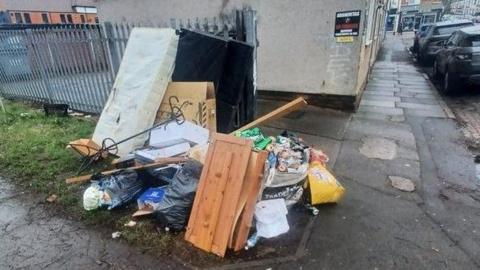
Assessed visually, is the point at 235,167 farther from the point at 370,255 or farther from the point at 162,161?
the point at 370,255

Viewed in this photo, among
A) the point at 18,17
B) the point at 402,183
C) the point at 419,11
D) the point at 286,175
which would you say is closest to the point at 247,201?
the point at 286,175

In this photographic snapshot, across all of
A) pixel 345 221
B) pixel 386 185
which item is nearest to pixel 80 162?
pixel 345 221

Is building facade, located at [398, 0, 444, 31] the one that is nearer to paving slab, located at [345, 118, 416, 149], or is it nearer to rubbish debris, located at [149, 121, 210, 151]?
paving slab, located at [345, 118, 416, 149]

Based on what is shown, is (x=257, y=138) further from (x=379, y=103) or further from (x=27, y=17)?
(x=27, y=17)

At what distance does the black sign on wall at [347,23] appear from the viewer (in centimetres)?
588

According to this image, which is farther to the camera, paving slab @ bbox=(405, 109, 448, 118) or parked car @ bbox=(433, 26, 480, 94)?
parked car @ bbox=(433, 26, 480, 94)

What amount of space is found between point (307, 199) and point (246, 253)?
100cm

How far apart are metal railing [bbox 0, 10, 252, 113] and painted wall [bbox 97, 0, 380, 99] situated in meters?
1.59

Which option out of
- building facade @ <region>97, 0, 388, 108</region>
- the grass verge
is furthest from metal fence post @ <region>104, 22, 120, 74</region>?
the grass verge

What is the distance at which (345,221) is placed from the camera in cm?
314

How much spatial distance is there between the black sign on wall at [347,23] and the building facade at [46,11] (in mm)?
16794

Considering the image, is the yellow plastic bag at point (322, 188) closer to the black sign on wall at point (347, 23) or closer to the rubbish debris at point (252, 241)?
the rubbish debris at point (252, 241)

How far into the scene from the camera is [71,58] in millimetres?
6207

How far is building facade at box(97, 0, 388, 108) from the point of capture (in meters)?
6.09
